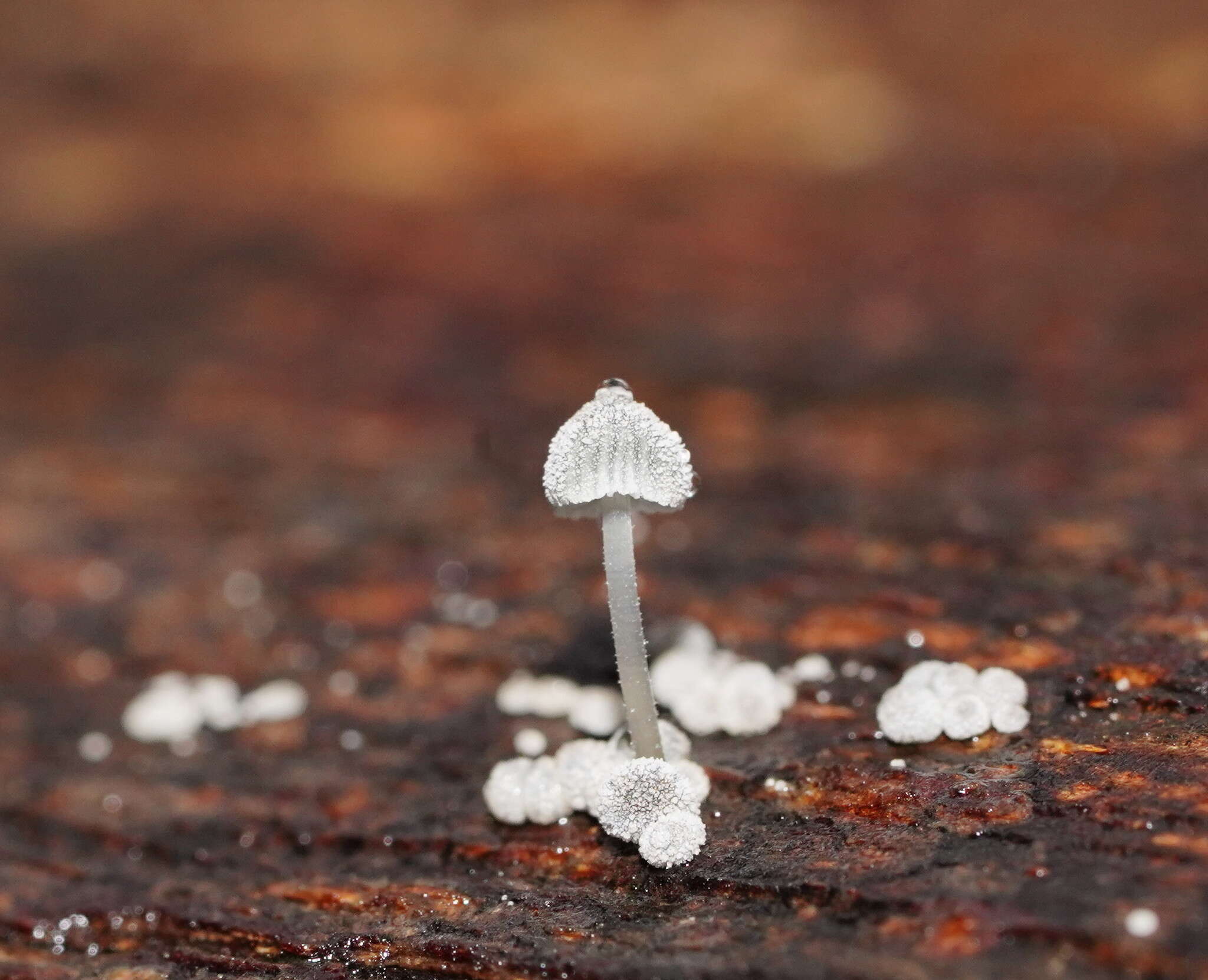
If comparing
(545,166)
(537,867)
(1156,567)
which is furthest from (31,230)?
(1156,567)

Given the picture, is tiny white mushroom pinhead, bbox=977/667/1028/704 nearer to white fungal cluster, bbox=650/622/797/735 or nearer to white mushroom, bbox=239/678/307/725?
white fungal cluster, bbox=650/622/797/735

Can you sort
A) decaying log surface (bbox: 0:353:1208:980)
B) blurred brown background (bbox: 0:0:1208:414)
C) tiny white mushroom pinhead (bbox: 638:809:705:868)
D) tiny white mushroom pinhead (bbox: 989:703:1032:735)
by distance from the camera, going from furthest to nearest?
1. blurred brown background (bbox: 0:0:1208:414)
2. tiny white mushroom pinhead (bbox: 989:703:1032:735)
3. tiny white mushroom pinhead (bbox: 638:809:705:868)
4. decaying log surface (bbox: 0:353:1208:980)

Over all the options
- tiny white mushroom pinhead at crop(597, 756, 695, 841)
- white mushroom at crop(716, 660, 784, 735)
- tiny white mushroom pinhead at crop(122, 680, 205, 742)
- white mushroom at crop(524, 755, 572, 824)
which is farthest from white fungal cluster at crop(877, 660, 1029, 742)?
tiny white mushroom pinhead at crop(122, 680, 205, 742)

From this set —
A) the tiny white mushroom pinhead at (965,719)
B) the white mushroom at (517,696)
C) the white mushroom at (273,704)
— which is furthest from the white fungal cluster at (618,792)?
the white mushroom at (273,704)

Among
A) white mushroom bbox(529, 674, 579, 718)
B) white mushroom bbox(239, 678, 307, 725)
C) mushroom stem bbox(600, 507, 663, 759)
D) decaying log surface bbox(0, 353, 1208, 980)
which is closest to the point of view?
decaying log surface bbox(0, 353, 1208, 980)

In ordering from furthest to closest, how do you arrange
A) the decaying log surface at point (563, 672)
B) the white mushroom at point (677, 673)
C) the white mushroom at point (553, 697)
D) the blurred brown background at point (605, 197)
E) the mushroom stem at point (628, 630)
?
the blurred brown background at point (605, 197) → the white mushroom at point (553, 697) → the white mushroom at point (677, 673) → the mushroom stem at point (628, 630) → the decaying log surface at point (563, 672)

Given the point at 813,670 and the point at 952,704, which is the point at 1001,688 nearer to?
the point at 952,704

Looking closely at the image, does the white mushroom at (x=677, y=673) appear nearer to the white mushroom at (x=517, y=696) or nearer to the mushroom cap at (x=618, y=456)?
the white mushroom at (x=517, y=696)
